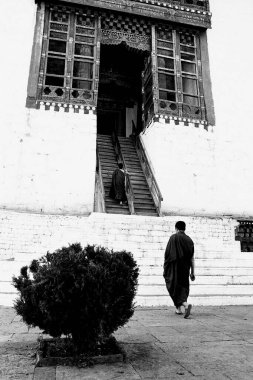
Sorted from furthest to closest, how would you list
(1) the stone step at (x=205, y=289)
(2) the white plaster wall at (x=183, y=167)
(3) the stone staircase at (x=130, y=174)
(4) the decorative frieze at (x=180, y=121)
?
(4) the decorative frieze at (x=180, y=121)
(2) the white plaster wall at (x=183, y=167)
(3) the stone staircase at (x=130, y=174)
(1) the stone step at (x=205, y=289)

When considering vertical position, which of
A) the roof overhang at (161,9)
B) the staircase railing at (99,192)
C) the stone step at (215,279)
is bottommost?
the stone step at (215,279)

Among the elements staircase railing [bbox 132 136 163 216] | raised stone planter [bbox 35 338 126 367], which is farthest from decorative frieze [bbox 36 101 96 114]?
raised stone planter [bbox 35 338 126 367]

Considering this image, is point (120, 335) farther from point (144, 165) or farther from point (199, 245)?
point (144, 165)

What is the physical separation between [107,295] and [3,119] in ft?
32.1

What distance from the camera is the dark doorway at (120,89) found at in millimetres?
14289

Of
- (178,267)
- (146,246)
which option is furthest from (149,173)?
(178,267)

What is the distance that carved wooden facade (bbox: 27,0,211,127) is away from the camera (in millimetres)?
11727

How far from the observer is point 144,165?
1253cm

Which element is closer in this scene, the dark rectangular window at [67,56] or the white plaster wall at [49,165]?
the white plaster wall at [49,165]

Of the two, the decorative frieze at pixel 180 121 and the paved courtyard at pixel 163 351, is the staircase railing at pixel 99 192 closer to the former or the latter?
the decorative frieze at pixel 180 121

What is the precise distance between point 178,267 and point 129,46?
10485 mm

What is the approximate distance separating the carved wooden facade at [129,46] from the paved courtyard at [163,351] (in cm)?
903

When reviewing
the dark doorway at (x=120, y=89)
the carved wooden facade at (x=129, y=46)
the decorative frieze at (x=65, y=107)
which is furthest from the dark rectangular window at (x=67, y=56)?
the dark doorway at (x=120, y=89)

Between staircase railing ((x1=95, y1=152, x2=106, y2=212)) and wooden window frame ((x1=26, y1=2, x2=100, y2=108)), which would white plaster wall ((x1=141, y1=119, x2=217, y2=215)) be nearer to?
staircase railing ((x1=95, y1=152, x2=106, y2=212))
